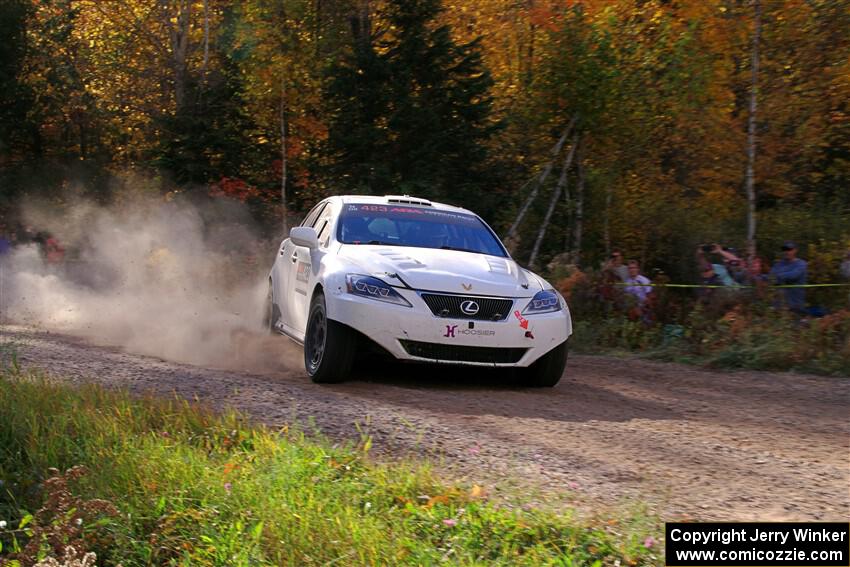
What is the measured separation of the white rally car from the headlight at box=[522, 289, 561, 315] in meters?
0.01

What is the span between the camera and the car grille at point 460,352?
8.38 m

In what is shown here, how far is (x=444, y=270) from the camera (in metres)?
8.66

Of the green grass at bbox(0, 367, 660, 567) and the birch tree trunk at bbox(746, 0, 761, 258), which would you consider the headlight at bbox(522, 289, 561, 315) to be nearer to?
the green grass at bbox(0, 367, 660, 567)

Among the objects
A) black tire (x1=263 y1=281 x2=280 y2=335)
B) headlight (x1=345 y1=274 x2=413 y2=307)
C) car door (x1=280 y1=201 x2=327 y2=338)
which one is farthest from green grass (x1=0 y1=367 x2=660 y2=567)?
black tire (x1=263 y1=281 x2=280 y2=335)

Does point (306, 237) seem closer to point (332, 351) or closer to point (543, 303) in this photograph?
point (332, 351)

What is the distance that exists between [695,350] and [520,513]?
310 inches

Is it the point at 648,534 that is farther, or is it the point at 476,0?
the point at 476,0

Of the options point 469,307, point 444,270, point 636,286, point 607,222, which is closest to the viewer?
point 469,307

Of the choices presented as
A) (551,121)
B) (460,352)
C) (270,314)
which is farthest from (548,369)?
(551,121)

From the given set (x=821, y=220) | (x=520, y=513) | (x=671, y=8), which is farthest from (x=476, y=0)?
(x=520, y=513)

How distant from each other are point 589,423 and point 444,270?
2.09m

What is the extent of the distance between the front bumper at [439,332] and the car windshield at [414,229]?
1.32 m

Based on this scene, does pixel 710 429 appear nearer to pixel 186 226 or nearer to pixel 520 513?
pixel 520 513

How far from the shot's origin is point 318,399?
298 inches
